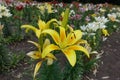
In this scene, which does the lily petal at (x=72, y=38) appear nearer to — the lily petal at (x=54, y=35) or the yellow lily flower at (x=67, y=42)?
the yellow lily flower at (x=67, y=42)

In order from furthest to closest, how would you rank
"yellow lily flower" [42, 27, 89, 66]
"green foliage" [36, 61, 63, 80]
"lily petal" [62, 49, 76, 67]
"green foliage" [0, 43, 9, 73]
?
"green foliage" [0, 43, 9, 73]
"green foliage" [36, 61, 63, 80]
"yellow lily flower" [42, 27, 89, 66]
"lily petal" [62, 49, 76, 67]

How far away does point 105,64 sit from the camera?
5.71 m

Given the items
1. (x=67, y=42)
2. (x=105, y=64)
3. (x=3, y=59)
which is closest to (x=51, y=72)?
(x=67, y=42)

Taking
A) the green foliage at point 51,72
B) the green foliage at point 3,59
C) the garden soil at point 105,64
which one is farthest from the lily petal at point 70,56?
the green foliage at point 3,59

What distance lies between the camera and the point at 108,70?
550cm

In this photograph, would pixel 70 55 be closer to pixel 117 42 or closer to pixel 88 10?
pixel 117 42

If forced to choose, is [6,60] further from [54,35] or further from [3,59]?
[54,35]

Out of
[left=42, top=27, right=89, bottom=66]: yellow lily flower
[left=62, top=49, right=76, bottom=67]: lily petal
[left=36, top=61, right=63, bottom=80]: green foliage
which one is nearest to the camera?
[left=62, top=49, right=76, bottom=67]: lily petal

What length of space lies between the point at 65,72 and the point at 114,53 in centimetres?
260

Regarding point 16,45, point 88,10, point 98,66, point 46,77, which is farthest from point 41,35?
point 88,10

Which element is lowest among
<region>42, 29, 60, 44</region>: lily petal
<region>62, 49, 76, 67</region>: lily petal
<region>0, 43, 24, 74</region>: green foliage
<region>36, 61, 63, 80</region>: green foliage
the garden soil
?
the garden soil

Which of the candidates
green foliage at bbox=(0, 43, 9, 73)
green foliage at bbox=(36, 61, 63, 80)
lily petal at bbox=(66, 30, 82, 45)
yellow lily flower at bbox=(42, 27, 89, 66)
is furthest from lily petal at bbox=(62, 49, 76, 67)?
green foliage at bbox=(0, 43, 9, 73)

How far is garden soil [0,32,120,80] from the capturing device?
505cm

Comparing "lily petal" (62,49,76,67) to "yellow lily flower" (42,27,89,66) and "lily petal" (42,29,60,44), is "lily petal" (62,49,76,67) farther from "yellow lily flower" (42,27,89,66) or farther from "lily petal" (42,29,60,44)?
"lily petal" (42,29,60,44)
